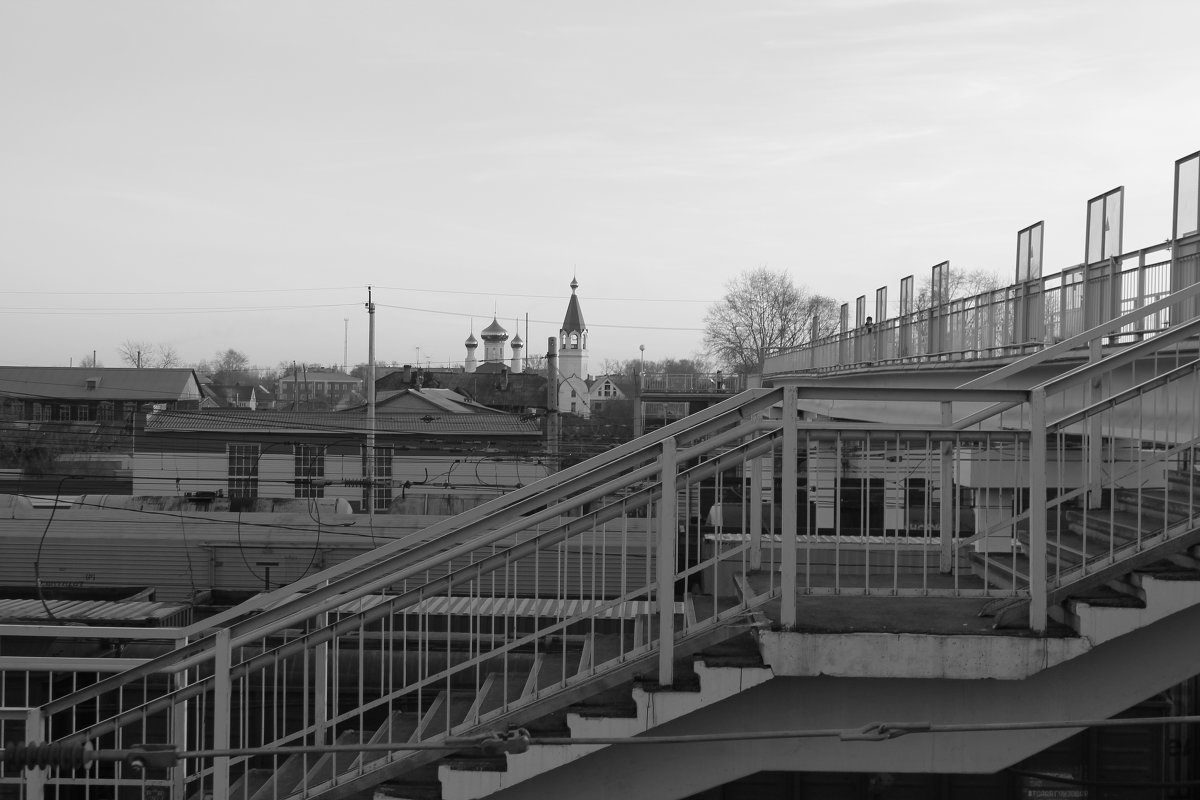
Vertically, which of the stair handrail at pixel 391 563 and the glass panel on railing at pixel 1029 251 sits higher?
the glass panel on railing at pixel 1029 251

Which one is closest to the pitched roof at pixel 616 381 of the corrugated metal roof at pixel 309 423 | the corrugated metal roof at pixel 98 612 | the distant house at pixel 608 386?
the distant house at pixel 608 386

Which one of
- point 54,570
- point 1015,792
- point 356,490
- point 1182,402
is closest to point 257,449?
point 356,490

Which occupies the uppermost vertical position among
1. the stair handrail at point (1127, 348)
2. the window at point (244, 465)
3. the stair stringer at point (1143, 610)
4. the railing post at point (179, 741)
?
the stair handrail at point (1127, 348)

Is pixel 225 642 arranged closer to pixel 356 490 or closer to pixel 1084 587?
pixel 1084 587

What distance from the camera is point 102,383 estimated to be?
7119 centimetres

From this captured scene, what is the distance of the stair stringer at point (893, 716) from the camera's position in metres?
4.95

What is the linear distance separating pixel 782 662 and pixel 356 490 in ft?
107

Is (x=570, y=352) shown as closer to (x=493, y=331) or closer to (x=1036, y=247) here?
(x=493, y=331)

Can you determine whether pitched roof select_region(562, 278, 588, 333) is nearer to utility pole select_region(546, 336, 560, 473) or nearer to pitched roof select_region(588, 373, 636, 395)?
pitched roof select_region(588, 373, 636, 395)

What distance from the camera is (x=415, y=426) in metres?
43.7

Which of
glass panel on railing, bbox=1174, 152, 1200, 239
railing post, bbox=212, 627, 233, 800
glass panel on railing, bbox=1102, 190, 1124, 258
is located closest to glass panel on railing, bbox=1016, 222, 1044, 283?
glass panel on railing, bbox=1102, 190, 1124, 258

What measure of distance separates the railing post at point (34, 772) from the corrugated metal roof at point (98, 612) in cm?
909

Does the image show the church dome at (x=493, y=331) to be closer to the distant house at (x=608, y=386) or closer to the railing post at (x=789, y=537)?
the distant house at (x=608, y=386)

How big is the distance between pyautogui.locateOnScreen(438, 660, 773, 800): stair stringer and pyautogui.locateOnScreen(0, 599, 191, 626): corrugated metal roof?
32.7ft
